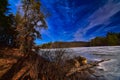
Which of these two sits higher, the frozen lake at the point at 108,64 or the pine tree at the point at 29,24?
the pine tree at the point at 29,24

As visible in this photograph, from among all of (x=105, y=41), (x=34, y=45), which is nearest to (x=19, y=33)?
(x=34, y=45)

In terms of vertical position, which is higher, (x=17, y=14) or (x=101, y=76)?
(x=17, y=14)

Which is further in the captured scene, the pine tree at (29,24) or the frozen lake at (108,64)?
the pine tree at (29,24)

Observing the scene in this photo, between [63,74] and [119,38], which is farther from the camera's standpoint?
[119,38]

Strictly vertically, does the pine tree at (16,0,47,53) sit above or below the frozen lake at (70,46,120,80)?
above

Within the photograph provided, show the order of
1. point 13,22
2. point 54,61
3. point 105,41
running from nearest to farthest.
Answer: point 54,61 < point 13,22 < point 105,41

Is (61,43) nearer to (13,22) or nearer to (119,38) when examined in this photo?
(13,22)

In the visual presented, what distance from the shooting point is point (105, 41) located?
188 feet

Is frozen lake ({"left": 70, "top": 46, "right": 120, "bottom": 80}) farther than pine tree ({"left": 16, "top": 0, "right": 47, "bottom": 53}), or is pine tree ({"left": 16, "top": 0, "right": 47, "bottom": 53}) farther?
pine tree ({"left": 16, "top": 0, "right": 47, "bottom": 53})

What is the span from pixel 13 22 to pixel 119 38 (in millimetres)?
41052

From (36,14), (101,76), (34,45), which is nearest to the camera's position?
(101,76)

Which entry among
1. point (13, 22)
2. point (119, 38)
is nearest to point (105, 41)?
point (119, 38)

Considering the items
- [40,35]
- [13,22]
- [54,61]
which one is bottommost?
[54,61]

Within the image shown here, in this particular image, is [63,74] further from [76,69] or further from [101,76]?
[101,76]
